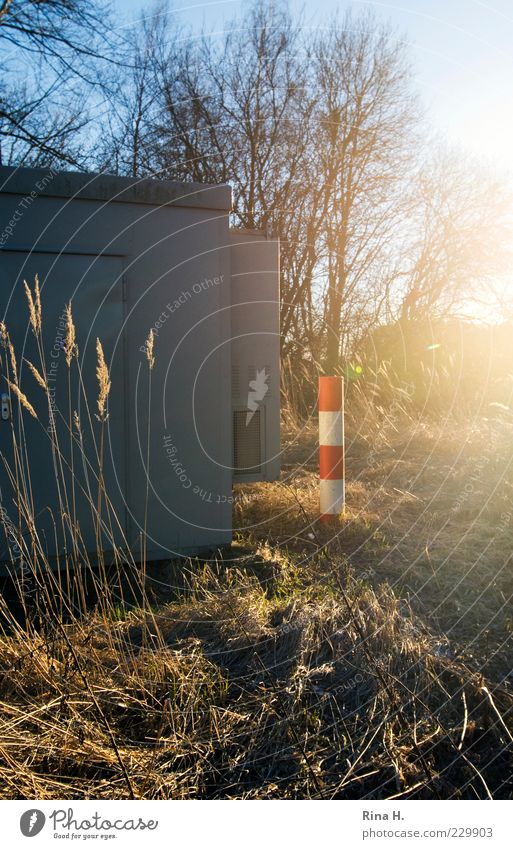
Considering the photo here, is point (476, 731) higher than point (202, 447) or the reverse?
the reverse

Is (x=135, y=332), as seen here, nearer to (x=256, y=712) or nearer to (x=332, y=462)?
(x=332, y=462)

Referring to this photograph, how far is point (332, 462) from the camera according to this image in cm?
579

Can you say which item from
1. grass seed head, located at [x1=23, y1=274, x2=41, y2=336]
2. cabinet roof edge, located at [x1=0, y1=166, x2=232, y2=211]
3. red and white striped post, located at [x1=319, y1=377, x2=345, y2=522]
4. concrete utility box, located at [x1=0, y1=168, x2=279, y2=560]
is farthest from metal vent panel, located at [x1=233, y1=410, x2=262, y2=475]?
grass seed head, located at [x1=23, y1=274, x2=41, y2=336]

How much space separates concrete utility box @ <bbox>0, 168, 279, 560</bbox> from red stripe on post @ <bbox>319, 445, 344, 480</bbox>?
799 millimetres

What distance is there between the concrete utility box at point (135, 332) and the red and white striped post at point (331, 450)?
2.49 ft

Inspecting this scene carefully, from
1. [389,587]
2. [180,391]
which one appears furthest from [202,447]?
[389,587]

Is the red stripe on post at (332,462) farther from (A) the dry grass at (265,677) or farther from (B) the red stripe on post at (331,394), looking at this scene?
(A) the dry grass at (265,677)

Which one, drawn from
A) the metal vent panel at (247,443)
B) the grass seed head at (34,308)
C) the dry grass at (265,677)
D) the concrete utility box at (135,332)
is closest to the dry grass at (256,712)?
the dry grass at (265,677)

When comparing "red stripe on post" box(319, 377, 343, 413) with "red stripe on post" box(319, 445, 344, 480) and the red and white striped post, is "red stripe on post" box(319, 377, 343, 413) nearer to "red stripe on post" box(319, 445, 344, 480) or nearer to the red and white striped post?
the red and white striped post

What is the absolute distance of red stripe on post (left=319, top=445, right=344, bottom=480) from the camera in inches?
227

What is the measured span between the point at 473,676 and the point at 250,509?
3.31 metres

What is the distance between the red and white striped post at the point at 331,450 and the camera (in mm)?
5777

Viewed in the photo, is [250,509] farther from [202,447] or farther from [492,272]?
[492,272]

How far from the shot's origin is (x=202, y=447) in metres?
5.36
